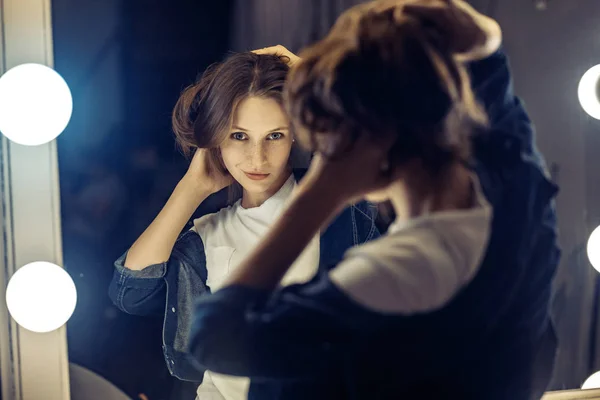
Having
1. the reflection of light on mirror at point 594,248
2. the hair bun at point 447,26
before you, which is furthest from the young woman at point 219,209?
the reflection of light on mirror at point 594,248

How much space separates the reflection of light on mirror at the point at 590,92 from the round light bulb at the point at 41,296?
2.95 feet

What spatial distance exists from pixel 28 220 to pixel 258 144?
34cm

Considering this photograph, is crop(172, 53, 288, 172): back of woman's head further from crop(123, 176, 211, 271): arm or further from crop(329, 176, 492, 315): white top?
crop(329, 176, 492, 315): white top

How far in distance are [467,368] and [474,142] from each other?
23 centimetres

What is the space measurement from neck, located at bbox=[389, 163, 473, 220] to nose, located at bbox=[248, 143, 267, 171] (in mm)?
235

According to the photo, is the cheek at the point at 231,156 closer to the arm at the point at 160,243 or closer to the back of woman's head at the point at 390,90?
the arm at the point at 160,243

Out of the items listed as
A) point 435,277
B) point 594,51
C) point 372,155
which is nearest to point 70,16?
point 372,155

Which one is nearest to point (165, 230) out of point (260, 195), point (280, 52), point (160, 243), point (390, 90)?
point (160, 243)

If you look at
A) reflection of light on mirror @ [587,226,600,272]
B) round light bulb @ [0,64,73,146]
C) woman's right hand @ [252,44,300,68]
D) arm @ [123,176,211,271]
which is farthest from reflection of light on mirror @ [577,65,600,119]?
round light bulb @ [0,64,73,146]

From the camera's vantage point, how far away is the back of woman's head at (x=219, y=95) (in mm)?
810

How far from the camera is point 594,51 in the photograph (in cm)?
112

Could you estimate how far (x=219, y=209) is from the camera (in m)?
0.88

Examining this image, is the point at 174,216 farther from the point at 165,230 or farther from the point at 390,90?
the point at 390,90

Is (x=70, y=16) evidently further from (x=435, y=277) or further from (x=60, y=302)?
(x=435, y=277)
